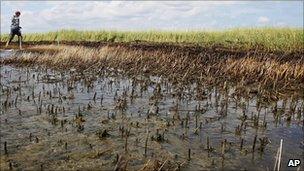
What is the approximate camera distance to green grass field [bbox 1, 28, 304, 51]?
23109 mm

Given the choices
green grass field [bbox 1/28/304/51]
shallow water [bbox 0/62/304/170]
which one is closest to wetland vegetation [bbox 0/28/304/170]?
shallow water [bbox 0/62/304/170]

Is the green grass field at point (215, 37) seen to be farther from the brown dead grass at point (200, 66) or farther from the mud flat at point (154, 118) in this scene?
the mud flat at point (154, 118)

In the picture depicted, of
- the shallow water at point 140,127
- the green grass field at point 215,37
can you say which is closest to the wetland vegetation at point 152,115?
the shallow water at point 140,127

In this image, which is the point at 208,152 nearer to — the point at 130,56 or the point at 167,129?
the point at 167,129

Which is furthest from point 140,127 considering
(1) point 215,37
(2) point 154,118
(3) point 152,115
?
(1) point 215,37

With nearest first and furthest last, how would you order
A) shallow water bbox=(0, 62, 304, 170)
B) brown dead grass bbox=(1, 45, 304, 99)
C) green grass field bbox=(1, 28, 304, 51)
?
shallow water bbox=(0, 62, 304, 170) < brown dead grass bbox=(1, 45, 304, 99) < green grass field bbox=(1, 28, 304, 51)

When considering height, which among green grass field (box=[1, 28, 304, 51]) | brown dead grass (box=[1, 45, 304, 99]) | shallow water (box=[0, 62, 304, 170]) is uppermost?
green grass field (box=[1, 28, 304, 51])

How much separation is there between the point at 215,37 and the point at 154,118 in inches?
857

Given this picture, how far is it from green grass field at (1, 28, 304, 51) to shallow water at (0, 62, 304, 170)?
516 inches

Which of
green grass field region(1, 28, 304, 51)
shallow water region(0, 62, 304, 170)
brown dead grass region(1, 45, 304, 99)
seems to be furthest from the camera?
green grass field region(1, 28, 304, 51)

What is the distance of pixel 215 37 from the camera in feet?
94.9

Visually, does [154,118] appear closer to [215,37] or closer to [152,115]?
[152,115]

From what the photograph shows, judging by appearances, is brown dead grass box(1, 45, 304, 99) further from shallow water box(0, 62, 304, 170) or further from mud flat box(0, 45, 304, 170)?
shallow water box(0, 62, 304, 170)

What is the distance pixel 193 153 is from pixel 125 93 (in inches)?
179
